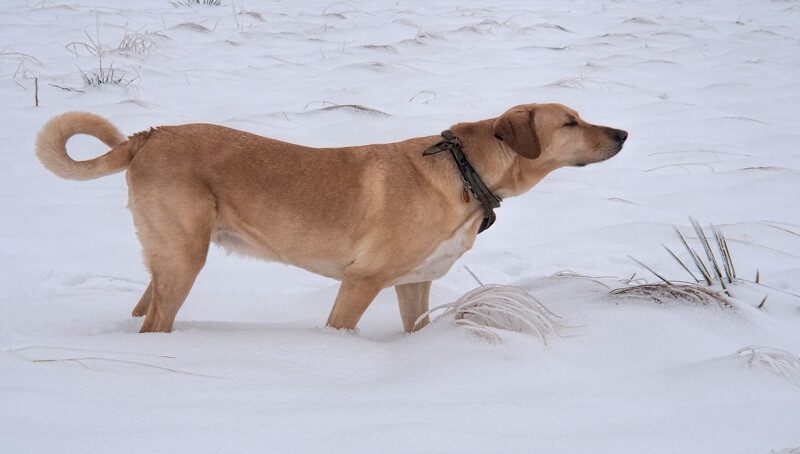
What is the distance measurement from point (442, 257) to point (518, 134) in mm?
730

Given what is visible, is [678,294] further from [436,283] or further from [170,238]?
[170,238]

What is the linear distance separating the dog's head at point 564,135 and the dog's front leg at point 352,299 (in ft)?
3.29

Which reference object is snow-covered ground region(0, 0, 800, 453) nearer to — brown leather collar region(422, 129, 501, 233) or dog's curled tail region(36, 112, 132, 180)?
→ brown leather collar region(422, 129, 501, 233)

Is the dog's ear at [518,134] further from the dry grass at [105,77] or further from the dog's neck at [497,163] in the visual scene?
the dry grass at [105,77]

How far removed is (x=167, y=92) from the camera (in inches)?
290

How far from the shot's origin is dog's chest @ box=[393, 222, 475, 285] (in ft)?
11.5

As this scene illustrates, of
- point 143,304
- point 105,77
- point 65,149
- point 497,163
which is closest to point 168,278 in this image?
point 143,304

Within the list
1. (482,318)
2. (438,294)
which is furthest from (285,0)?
(482,318)

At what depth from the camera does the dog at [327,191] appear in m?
3.45

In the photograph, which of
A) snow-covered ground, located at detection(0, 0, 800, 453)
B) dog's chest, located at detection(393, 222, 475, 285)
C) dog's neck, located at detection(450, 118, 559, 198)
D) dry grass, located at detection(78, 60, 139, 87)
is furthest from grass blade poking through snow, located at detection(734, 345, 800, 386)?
dry grass, located at detection(78, 60, 139, 87)

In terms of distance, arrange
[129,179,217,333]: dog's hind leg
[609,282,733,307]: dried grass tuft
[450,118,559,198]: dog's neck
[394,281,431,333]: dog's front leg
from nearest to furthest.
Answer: [609,282,733,307]: dried grass tuft → [129,179,217,333]: dog's hind leg → [450,118,559,198]: dog's neck → [394,281,431,333]: dog's front leg

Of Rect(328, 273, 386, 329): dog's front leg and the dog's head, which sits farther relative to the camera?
the dog's head

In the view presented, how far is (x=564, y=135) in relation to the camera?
3.72 metres

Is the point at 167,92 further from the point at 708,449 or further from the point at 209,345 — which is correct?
the point at 708,449
